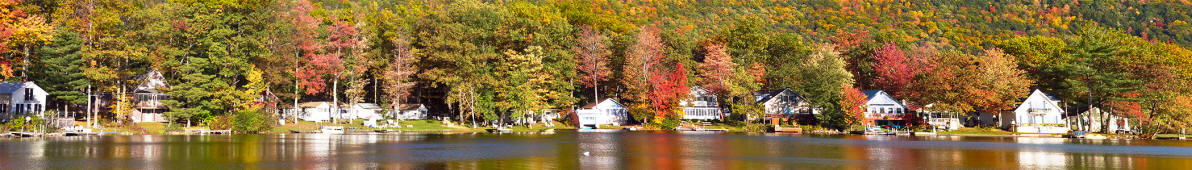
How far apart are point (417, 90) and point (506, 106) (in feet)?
66.7

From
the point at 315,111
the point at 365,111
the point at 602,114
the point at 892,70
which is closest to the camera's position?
the point at 315,111

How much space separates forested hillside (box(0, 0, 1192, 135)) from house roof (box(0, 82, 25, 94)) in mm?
2896

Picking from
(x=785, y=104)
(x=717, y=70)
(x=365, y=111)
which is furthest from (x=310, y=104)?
(x=785, y=104)

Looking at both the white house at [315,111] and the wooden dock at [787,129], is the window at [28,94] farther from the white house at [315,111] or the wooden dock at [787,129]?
the wooden dock at [787,129]

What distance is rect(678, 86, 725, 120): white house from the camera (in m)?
116

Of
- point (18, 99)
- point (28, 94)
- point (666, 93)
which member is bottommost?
point (18, 99)

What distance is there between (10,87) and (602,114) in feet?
194

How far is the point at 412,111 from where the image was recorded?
110 meters

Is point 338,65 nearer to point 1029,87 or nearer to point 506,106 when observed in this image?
point 506,106

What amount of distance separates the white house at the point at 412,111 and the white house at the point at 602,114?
1789cm

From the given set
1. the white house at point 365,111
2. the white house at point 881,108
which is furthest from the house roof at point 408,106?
the white house at point 881,108

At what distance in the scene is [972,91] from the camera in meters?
97.1

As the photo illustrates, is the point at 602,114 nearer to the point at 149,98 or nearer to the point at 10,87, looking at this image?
the point at 149,98

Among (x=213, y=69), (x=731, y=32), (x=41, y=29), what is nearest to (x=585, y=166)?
(x=41, y=29)
